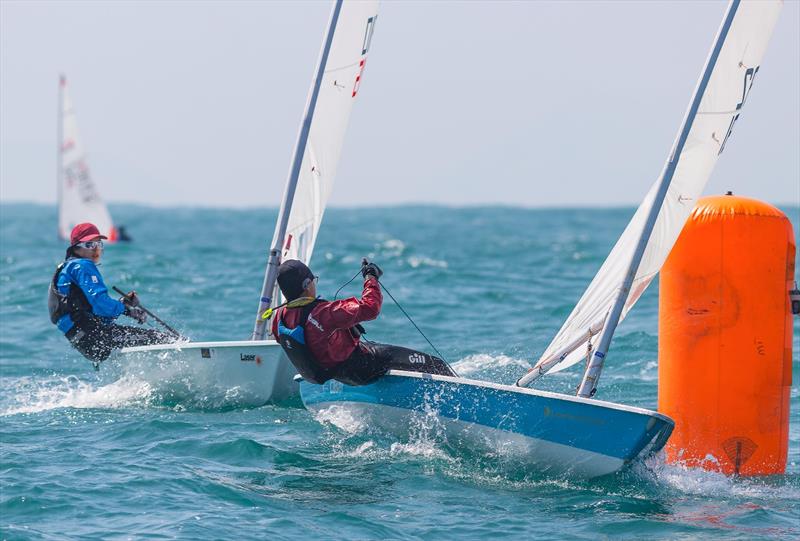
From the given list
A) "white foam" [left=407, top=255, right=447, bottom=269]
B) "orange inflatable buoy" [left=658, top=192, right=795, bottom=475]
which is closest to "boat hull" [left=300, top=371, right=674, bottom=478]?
"orange inflatable buoy" [left=658, top=192, right=795, bottom=475]

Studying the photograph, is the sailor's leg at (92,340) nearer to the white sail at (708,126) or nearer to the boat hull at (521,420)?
the boat hull at (521,420)

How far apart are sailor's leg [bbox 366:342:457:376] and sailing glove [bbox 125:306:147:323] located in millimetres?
2370

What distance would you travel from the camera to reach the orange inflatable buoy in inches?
243

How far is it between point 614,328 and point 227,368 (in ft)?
9.80

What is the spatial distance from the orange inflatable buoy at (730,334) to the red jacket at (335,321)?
5.41 feet

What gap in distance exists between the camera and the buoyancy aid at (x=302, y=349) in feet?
21.9

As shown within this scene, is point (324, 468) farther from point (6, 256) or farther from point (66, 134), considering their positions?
point (66, 134)

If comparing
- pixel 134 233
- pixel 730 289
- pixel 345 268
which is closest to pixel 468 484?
pixel 730 289

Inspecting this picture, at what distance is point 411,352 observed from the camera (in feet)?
23.2

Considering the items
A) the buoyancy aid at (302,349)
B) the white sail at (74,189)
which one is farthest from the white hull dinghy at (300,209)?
the white sail at (74,189)

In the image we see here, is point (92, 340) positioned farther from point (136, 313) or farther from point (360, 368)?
point (360, 368)

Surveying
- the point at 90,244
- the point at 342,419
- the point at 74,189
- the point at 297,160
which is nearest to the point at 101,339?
the point at 90,244

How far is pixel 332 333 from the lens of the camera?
6.71m

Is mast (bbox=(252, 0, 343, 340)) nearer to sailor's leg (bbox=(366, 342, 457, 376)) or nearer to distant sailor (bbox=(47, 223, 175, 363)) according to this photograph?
distant sailor (bbox=(47, 223, 175, 363))
